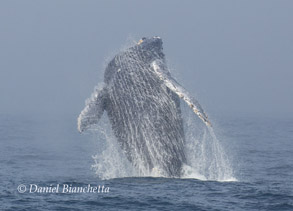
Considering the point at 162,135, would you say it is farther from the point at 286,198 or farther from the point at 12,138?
the point at 12,138

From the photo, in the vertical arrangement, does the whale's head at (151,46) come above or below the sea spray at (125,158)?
above

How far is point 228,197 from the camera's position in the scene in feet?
49.1

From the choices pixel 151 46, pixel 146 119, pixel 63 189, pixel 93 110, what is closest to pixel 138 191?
pixel 63 189

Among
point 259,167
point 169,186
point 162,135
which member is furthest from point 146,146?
point 259,167

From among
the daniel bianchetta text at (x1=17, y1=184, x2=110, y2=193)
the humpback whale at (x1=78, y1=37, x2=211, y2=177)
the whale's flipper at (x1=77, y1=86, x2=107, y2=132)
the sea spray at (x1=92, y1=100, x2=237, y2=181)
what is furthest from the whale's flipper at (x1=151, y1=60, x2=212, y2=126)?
the daniel bianchetta text at (x1=17, y1=184, x2=110, y2=193)

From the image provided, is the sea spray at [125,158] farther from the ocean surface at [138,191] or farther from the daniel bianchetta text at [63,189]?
the daniel bianchetta text at [63,189]

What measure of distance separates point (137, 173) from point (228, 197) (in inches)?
141

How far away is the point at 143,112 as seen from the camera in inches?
682

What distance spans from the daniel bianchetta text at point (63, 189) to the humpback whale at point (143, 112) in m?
1.80

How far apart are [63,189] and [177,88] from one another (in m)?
4.76

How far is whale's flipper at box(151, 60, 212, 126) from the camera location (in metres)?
15.9

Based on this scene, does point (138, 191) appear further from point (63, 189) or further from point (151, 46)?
point (151, 46)

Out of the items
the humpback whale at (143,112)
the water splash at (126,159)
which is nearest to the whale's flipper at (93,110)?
the humpback whale at (143,112)

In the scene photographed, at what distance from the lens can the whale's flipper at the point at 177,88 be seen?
15883mm
